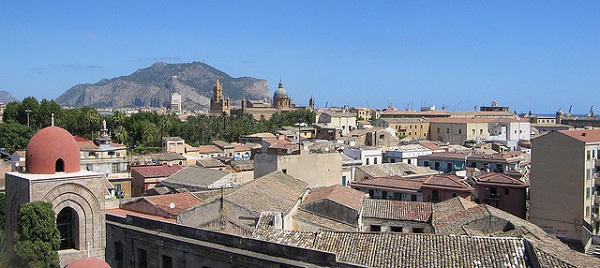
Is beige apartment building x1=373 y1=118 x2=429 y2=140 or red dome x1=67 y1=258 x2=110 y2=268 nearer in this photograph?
red dome x1=67 y1=258 x2=110 y2=268

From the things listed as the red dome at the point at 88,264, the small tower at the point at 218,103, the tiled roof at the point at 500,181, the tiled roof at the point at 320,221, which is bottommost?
the tiled roof at the point at 320,221

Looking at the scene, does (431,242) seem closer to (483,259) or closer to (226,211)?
(483,259)

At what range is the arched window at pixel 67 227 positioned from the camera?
18.5m

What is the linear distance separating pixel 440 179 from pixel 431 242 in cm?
1920

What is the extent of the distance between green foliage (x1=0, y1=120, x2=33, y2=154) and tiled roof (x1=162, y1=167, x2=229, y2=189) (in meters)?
29.0

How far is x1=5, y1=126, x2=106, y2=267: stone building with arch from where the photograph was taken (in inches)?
697

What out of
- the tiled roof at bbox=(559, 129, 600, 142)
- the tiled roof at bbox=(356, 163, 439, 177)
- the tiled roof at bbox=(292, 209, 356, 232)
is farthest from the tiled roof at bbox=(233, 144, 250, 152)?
the tiled roof at bbox=(292, 209, 356, 232)

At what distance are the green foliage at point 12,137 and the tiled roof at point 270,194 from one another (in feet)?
132

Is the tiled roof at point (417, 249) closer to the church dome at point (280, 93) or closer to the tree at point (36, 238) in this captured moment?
the tree at point (36, 238)

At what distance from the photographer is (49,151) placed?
702 inches

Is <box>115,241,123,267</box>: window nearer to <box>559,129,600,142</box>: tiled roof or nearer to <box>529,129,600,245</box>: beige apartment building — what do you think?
<box>529,129,600,245</box>: beige apartment building

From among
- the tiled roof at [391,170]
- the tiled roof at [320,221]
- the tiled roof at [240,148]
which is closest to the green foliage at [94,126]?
the tiled roof at [240,148]

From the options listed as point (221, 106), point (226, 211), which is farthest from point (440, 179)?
point (221, 106)

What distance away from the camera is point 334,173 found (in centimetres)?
3769
